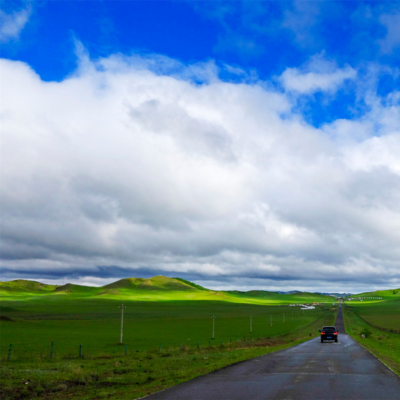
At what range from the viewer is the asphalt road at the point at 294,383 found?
54.9 feet

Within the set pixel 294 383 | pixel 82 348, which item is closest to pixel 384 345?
pixel 294 383

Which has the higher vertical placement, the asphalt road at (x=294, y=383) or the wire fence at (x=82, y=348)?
the asphalt road at (x=294, y=383)

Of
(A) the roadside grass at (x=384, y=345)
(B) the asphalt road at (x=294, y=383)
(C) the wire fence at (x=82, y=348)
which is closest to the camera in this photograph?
(B) the asphalt road at (x=294, y=383)

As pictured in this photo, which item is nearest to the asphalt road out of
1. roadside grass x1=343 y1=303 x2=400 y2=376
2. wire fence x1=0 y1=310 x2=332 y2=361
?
roadside grass x1=343 y1=303 x2=400 y2=376

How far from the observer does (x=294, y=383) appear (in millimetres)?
19641

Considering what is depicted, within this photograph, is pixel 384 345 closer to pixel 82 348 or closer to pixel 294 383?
pixel 294 383

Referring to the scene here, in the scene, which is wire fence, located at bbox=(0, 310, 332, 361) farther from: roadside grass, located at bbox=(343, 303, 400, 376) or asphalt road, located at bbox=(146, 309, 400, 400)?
asphalt road, located at bbox=(146, 309, 400, 400)

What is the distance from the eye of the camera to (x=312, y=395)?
653 inches

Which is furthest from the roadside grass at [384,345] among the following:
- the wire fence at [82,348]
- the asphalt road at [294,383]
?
the wire fence at [82,348]

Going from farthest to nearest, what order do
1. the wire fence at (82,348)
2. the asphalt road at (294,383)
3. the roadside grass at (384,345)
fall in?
1. the wire fence at (82,348)
2. the roadside grass at (384,345)
3. the asphalt road at (294,383)

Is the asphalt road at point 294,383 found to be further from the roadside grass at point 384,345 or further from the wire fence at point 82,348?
the wire fence at point 82,348

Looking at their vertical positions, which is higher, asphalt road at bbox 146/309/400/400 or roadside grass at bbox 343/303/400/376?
asphalt road at bbox 146/309/400/400

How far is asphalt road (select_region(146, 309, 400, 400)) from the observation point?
658 inches

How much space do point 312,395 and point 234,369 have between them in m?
9.86
